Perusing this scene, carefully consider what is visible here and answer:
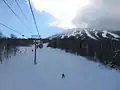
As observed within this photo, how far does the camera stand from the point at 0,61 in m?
28.5

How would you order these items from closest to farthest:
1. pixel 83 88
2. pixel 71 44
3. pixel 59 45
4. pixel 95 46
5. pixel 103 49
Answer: pixel 83 88 → pixel 103 49 → pixel 95 46 → pixel 71 44 → pixel 59 45

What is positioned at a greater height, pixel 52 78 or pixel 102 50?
pixel 102 50

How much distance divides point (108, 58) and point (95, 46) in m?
8.52

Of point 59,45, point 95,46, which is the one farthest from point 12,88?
point 59,45

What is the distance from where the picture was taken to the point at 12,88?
14.2 meters

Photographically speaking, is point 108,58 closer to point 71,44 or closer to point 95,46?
point 95,46

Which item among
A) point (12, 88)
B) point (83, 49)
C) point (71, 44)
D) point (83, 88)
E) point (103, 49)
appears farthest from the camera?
point (71, 44)

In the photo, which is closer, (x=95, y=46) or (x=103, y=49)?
(x=103, y=49)

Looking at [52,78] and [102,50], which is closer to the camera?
[52,78]

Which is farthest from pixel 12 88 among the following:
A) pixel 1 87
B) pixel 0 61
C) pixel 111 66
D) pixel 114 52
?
pixel 114 52

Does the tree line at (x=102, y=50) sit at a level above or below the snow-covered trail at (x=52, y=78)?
above

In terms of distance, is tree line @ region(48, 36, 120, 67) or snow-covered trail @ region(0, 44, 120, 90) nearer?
snow-covered trail @ region(0, 44, 120, 90)

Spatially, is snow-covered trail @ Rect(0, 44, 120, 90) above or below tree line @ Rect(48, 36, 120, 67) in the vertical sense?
below

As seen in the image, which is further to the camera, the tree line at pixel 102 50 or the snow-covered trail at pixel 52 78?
the tree line at pixel 102 50
